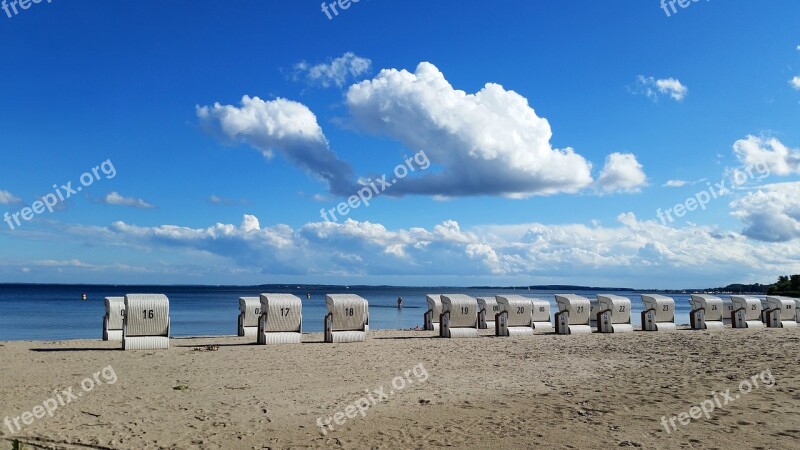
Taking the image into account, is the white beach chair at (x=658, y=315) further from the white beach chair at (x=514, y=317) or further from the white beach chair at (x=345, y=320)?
the white beach chair at (x=345, y=320)

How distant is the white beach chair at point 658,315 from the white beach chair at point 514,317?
475 centimetres

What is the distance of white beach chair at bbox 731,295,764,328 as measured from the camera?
24594 millimetres

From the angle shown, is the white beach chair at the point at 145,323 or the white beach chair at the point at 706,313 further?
the white beach chair at the point at 706,313

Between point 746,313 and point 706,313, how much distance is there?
229cm

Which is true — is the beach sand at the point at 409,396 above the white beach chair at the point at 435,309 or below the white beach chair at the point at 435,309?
below

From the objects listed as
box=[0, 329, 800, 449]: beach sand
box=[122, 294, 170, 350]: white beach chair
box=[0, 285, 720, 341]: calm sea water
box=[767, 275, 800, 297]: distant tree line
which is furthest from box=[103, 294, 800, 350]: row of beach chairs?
box=[767, 275, 800, 297]: distant tree line

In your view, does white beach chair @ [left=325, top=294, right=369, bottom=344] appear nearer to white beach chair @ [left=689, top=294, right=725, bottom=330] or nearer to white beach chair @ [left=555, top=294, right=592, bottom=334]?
white beach chair @ [left=555, top=294, right=592, bottom=334]

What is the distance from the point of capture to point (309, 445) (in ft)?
24.5

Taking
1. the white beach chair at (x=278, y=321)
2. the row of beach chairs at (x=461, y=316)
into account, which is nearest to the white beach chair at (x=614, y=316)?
the row of beach chairs at (x=461, y=316)

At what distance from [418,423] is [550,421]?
1.82 m

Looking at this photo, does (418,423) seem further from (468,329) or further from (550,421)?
(468,329)

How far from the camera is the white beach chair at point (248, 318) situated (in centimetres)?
1950

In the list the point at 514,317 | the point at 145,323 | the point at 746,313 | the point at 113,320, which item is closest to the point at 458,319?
the point at 514,317

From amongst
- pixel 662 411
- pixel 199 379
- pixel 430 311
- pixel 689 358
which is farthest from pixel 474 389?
pixel 430 311
